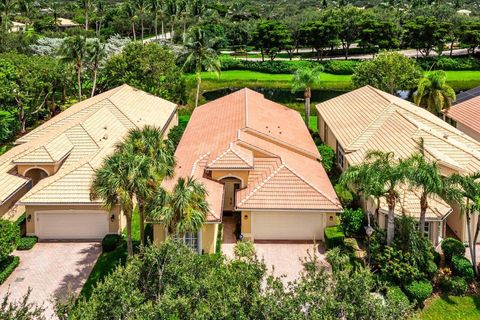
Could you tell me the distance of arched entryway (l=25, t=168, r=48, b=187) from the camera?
1271 inches

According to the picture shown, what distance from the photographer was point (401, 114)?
38188mm

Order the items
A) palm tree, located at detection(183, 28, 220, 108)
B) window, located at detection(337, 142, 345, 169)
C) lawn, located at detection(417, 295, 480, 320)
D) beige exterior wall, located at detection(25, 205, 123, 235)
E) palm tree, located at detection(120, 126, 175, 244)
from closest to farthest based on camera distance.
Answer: lawn, located at detection(417, 295, 480, 320)
palm tree, located at detection(120, 126, 175, 244)
beige exterior wall, located at detection(25, 205, 123, 235)
window, located at detection(337, 142, 345, 169)
palm tree, located at detection(183, 28, 220, 108)

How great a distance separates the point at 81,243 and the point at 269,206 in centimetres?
1189

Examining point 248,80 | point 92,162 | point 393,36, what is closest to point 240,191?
point 92,162

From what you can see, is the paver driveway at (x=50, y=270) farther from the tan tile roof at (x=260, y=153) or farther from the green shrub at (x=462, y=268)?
the green shrub at (x=462, y=268)

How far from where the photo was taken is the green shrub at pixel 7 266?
25.1m

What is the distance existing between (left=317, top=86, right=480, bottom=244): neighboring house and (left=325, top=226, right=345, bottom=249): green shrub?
2.43m

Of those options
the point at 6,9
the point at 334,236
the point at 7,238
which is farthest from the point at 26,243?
the point at 6,9

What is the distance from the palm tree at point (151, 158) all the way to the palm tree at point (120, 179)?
0.91 ft

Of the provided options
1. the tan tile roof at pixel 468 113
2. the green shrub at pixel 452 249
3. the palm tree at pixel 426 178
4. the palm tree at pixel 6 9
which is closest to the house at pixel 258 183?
the green shrub at pixel 452 249

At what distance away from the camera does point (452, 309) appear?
2261 centimetres

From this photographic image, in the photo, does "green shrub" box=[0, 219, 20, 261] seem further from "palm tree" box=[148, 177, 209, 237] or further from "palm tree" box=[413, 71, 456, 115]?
"palm tree" box=[413, 71, 456, 115]

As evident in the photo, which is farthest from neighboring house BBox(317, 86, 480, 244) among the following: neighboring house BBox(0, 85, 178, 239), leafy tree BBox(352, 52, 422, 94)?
neighboring house BBox(0, 85, 178, 239)

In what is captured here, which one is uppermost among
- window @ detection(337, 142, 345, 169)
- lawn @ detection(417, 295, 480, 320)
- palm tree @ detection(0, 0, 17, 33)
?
palm tree @ detection(0, 0, 17, 33)
